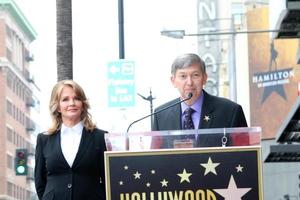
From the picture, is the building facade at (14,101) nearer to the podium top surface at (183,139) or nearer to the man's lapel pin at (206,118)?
the man's lapel pin at (206,118)

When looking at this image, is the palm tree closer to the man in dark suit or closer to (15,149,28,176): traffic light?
the man in dark suit

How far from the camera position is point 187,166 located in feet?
17.3

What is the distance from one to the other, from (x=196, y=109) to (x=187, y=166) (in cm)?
105

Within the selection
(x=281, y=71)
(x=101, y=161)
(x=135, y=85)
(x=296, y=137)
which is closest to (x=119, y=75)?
(x=135, y=85)

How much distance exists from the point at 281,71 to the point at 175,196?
52685mm

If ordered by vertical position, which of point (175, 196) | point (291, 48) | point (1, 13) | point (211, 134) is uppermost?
point (1, 13)

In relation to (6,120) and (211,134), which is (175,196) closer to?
(211,134)

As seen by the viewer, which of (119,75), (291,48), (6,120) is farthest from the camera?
(6,120)

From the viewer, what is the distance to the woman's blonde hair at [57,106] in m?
6.23

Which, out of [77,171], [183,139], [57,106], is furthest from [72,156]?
[183,139]

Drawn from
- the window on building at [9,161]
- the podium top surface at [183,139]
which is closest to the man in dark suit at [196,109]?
the podium top surface at [183,139]

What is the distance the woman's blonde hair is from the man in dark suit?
46cm

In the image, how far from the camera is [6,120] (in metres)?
138

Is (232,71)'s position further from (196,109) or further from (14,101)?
(14,101)
